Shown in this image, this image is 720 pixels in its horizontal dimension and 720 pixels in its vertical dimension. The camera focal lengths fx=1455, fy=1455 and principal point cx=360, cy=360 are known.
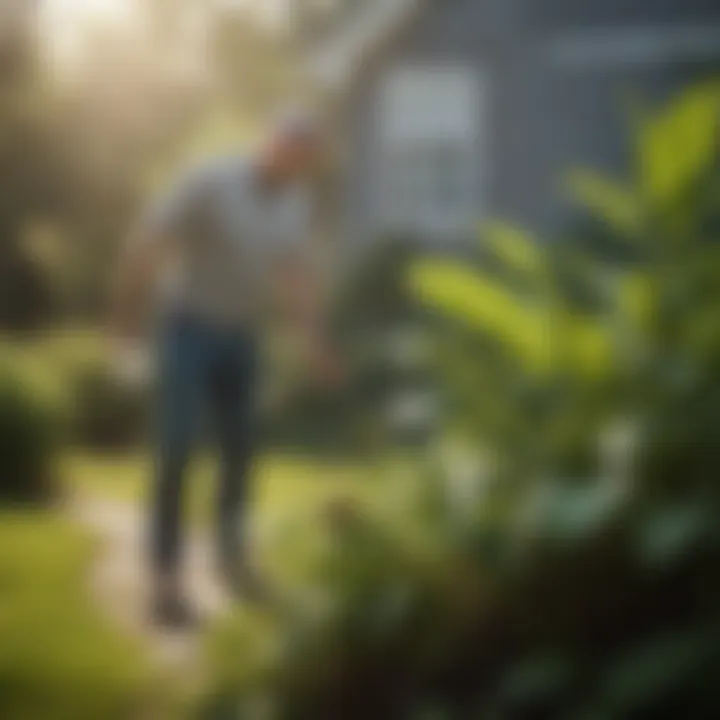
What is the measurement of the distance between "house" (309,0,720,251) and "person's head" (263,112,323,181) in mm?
34

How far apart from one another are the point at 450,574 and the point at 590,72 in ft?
1.68

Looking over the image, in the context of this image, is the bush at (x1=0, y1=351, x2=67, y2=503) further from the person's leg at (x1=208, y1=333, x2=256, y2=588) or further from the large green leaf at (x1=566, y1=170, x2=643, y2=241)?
the large green leaf at (x1=566, y1=170, x2=643, y2=241)

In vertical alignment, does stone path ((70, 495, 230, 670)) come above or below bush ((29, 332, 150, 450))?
below

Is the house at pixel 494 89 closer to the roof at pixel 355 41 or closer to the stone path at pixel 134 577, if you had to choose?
the roof at pixel 355 41

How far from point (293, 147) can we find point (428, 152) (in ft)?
0.48

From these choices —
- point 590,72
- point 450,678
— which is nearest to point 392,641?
point 450,678

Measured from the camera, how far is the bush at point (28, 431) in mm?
1382

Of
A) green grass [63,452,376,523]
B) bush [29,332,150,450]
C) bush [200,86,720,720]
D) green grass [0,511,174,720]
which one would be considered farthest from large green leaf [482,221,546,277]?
green grass [0,511,174,720]

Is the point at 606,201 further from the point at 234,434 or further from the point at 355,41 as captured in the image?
the point at 234,434

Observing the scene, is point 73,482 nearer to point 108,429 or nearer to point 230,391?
point 108,429

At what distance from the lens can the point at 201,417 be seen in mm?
1409

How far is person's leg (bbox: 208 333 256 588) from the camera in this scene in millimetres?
1394

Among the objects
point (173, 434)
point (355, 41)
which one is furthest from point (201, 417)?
point (355, 41)

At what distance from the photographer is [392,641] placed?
140 centimetres
